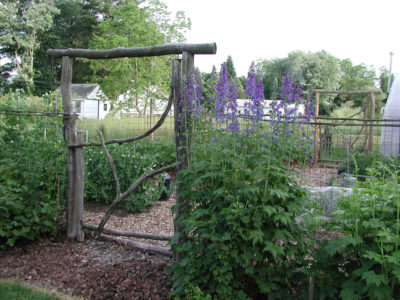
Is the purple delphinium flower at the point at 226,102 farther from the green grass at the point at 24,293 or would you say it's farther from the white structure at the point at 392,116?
the white structure at the point at 392,116

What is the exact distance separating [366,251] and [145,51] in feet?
10.6

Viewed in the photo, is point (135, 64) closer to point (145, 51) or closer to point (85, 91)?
point (145, 51)

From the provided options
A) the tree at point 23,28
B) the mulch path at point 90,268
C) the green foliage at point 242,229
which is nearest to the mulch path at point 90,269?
the mulch path at point 90,268

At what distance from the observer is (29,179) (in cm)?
444

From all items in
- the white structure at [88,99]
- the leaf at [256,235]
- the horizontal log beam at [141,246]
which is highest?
the white structure at [88,99]

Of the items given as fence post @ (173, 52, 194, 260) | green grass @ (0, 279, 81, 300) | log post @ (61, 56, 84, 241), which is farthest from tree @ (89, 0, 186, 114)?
green grass @ (0, 279, 81, 300)

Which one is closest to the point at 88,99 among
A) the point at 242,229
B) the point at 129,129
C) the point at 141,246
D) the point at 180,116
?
the point at 129,129

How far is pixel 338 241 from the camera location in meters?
2.47

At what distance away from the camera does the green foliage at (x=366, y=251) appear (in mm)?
2229

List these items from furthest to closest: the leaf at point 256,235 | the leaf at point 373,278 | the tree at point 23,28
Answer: the tree at point 23,28
the leaf at point 256,235
the leaf at point 373,278

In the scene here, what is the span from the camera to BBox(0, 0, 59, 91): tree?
3369 centimetres

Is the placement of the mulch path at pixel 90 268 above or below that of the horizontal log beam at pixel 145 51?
below

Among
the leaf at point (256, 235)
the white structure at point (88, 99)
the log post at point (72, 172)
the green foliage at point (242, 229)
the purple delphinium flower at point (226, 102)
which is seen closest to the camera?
the leaf at point (256, 235)

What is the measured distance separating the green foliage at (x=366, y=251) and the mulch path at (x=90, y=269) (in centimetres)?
153
